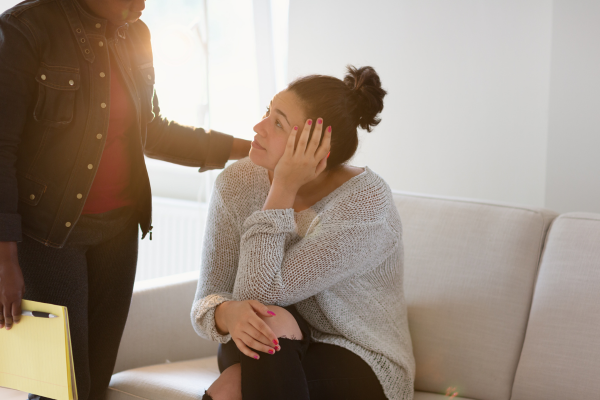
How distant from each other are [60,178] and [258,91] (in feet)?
5.63

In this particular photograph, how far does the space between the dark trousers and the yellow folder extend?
0.45 ft

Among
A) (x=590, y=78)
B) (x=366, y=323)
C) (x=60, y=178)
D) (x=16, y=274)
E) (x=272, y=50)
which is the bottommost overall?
(x=366, y=323)

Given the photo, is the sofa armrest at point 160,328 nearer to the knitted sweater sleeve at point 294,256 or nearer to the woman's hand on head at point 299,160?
the knitted sweater sleeve at point 294,256

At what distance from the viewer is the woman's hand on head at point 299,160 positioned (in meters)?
1.33

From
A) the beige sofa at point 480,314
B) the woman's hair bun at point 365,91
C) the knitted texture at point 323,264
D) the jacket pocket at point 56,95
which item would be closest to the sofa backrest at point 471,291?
the beige sofa at point 480,314

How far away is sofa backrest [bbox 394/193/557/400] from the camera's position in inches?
59.3

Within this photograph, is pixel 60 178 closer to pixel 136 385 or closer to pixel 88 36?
pixel 88 36

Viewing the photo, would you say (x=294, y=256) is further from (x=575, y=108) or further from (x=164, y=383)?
(x=575, y=108)

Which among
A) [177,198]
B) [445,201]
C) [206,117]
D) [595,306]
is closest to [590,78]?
[445,201]

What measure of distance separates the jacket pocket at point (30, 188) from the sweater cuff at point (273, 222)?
0.45 metres

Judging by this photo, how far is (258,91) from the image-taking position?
9.08 feet

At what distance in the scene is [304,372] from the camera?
124cm

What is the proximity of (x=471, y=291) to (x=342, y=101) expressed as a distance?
0.64 metres

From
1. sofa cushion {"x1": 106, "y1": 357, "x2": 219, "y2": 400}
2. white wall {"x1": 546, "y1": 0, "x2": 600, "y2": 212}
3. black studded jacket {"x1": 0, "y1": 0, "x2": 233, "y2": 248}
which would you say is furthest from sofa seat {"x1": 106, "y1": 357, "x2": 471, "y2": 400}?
white wall {"x1": 546, "y1": 0, "x2": 600, "y2": 212}
